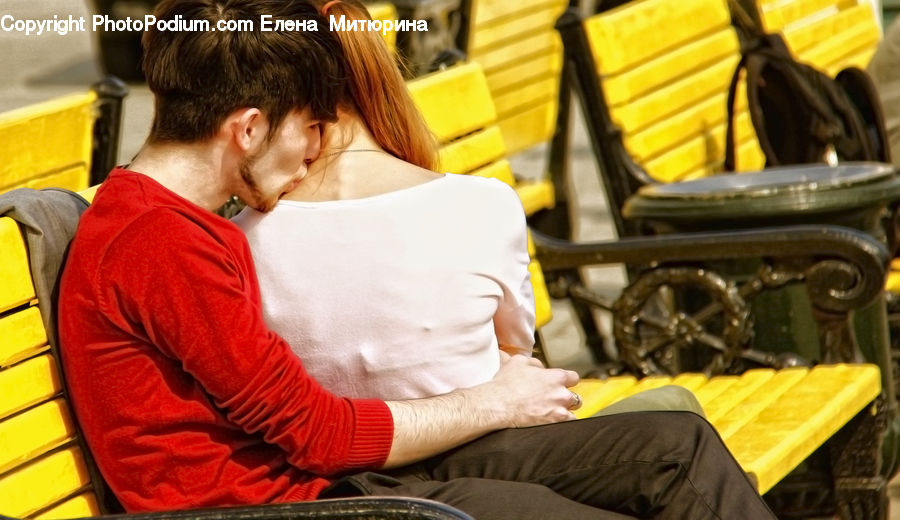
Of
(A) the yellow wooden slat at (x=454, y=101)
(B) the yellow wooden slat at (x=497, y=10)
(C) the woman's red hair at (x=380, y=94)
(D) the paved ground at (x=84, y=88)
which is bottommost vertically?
(D) the paved ground at (x=84, y=88)

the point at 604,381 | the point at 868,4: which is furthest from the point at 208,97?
the point at 868,4

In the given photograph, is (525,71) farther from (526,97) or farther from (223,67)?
(223,67)

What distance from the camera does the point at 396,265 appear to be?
248cm

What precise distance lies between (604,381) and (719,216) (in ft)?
1.99

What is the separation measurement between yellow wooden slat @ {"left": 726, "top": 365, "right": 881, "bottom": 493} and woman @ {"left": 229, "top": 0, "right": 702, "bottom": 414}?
32.5 inches

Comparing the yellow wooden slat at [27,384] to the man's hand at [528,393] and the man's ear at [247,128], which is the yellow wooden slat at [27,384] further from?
the man's hand at [528,393]

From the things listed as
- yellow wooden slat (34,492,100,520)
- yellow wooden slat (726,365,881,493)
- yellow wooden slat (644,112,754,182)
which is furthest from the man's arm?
yellow wooden slat (644,112,754,182)

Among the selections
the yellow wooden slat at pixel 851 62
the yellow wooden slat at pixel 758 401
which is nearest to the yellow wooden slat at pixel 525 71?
the yellow wooden slat at pixel 851 62

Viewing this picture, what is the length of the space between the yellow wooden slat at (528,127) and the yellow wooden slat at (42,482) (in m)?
3.78

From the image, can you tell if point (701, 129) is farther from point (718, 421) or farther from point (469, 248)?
point (469, 248)

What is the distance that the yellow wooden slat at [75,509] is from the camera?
98.3 inches

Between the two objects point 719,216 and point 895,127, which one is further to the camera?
point 895,127

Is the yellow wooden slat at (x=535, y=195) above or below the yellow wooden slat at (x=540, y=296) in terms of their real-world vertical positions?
below

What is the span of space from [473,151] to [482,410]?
153cm
